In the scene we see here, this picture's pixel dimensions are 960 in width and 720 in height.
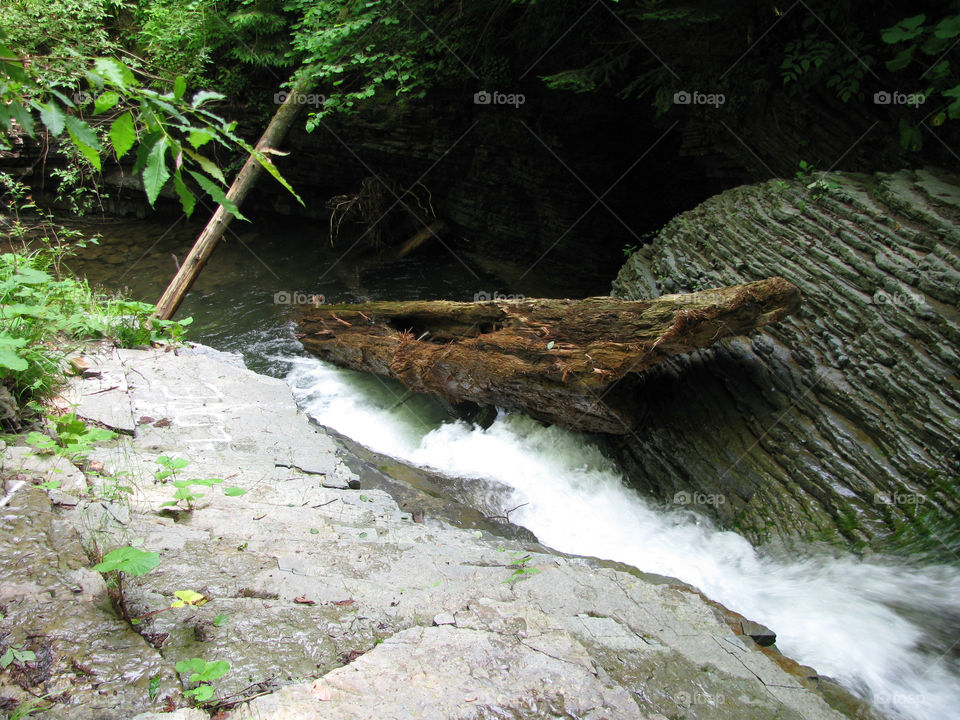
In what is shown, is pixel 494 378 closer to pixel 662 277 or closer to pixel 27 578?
pixel 662 277

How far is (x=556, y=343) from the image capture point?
4832 mm

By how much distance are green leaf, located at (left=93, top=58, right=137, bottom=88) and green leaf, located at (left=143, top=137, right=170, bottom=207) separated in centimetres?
13

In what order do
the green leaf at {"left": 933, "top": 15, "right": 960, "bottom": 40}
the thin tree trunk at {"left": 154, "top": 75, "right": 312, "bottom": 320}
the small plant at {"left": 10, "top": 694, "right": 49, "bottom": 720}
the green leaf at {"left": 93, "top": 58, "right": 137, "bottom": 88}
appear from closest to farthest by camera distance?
the green leaf at {"left": 93, "top": 58, "right": 137, "bottom": 88}, the small plant at {"left": 10, "top": 694, "right": 49, "bottom": 720}, the green leaf at {"left": 933, "top": 15, "right": 960, "bottom": 40}, the thin tree trunk at {"left": 154, "top": 75, "right": 312, "bottom": 320}

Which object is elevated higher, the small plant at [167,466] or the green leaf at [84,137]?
the green leaf at [84,137]

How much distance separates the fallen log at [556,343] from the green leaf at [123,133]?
3.66 meters

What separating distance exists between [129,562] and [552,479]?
12.1ft

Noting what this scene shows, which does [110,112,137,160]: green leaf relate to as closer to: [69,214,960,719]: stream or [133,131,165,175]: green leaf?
[133,131,165,175]: green leaf

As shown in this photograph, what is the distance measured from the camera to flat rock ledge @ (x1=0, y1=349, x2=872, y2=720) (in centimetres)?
175

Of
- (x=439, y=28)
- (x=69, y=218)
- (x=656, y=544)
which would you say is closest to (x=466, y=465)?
(x=656, y=544)

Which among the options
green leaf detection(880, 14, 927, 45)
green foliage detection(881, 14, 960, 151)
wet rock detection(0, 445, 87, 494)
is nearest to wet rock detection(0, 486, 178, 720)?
wet rock detection(0, 445, 87, 494)

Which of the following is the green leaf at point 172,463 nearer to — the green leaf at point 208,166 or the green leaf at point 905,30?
the green leaf at point 208,166

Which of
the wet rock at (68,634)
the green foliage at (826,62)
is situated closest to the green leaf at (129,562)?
the wet rock at (68,634)

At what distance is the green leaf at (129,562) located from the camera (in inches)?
72.5

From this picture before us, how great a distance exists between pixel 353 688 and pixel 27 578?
1208mm
